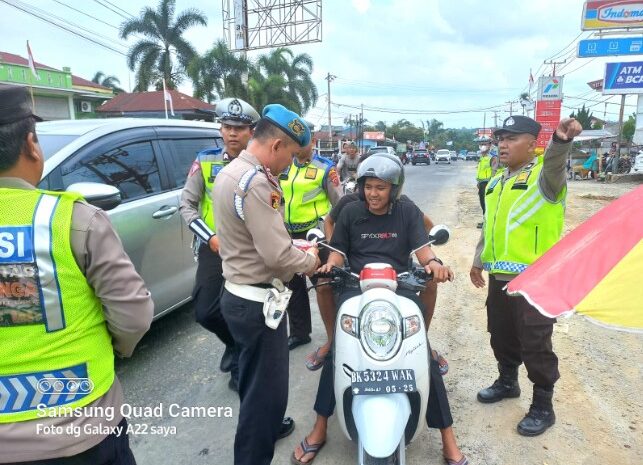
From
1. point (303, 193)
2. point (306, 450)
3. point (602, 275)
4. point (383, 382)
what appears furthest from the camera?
point (303, 193)

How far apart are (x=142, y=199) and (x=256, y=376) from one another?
1.92 meters

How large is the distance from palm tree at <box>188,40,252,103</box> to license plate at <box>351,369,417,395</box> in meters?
27.4

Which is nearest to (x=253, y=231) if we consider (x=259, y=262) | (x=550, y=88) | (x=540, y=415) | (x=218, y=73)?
(x=259, y=262)

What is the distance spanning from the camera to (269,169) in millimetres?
2199

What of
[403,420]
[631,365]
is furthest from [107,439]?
[631,365]

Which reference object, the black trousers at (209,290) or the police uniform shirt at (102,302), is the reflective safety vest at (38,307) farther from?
the black trousers at (209,290)

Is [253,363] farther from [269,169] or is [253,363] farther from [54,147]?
[54,147]

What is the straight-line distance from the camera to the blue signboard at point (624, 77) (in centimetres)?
1989

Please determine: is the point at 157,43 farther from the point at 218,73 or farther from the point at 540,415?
the point at 540,415

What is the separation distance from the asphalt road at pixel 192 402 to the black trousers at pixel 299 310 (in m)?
0.16

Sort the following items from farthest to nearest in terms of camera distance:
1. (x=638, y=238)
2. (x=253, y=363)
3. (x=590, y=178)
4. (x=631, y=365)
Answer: (x=590, y=178), (x=631, y=365), (x=253, y=363), (x=638, y=238)

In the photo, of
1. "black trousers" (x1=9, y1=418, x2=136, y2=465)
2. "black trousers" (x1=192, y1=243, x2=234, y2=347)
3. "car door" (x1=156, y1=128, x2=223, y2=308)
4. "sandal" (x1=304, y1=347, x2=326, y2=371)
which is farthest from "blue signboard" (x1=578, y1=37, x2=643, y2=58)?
"black trousers" (x1=9, y1=418, x2=136, y2=465)

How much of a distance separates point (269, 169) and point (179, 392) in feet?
6.28

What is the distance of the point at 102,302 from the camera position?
1.39m
